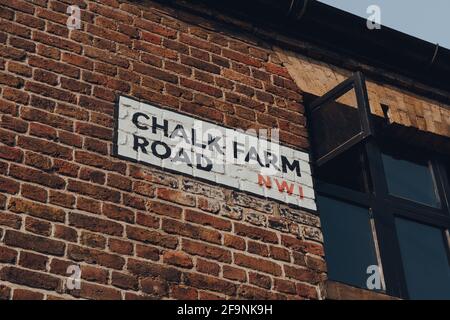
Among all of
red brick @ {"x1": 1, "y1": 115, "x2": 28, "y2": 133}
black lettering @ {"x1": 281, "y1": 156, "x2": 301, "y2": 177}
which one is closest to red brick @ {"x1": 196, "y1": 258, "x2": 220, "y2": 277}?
black lettering @ {"x1": 281, "y1": 156, "x2": 301, "y2": 177}

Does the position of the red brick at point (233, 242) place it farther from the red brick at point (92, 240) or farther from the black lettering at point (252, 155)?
the red brick at point (92, 240)

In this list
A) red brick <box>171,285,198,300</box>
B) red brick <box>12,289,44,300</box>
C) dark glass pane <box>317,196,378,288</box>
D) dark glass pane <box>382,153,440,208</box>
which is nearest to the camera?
red brick <box>12,289,44,300</box>

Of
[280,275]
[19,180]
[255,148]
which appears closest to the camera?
[19,180]

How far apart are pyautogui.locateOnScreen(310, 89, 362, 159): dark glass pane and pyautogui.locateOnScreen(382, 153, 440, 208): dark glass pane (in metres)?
0.91

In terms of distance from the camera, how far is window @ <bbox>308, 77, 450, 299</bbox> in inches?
226

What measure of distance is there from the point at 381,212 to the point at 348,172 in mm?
439

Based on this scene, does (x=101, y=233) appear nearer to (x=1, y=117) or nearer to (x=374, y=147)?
(x=1, y=117)

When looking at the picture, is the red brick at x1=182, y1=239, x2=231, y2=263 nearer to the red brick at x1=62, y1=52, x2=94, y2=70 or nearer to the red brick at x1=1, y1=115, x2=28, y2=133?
the red brick at x1=1, y1=115, x2=28, y2=133

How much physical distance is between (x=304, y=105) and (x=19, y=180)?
8.82ft

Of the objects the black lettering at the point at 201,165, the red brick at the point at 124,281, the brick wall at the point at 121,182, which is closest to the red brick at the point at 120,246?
the brick wall at the point at 121,182

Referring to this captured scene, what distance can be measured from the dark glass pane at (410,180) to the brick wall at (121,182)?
1111 millimetres

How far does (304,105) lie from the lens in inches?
250
